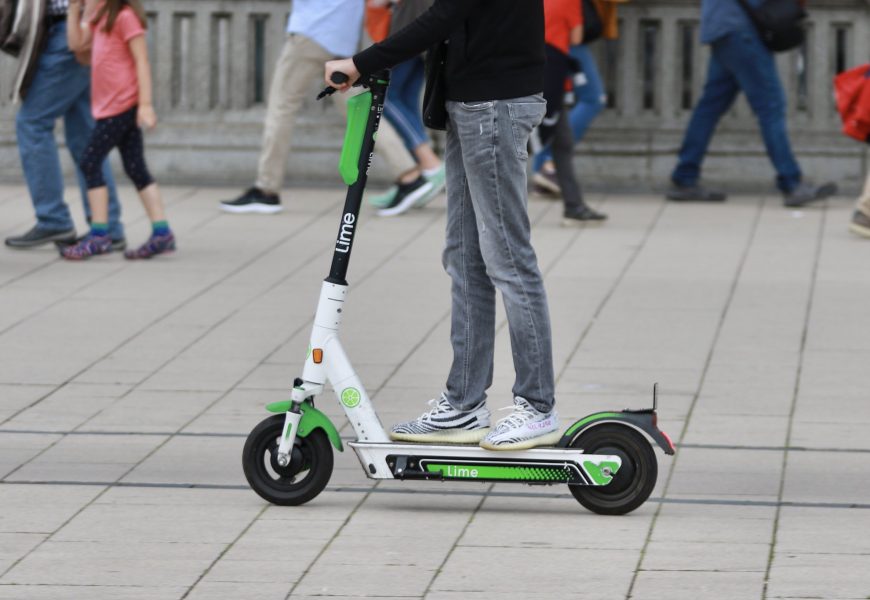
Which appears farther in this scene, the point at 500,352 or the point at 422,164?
the point at 422,164

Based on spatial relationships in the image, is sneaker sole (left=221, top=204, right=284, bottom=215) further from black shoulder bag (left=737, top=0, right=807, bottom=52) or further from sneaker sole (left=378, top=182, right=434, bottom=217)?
black shoulder bag (left=737, top=0, right=807, bottom=52)

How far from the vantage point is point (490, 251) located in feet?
18.2

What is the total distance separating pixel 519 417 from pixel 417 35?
115 cm

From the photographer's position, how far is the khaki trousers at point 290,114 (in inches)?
445

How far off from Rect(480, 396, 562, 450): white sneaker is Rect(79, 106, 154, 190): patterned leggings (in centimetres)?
463

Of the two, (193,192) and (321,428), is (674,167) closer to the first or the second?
(193,192)

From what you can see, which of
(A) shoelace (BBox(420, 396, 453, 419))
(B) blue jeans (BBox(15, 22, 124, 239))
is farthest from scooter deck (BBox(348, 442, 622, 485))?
(B) blue jeans (BBox(15, 22, 124, 239))

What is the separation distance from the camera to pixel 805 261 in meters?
9.93

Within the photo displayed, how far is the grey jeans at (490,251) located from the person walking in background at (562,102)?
15.9 ft

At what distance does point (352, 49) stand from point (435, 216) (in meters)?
1.12

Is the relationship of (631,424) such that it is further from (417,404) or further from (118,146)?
(118,146)

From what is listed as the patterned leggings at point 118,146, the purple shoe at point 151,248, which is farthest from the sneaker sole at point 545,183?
the patterned leggings at point 118,146

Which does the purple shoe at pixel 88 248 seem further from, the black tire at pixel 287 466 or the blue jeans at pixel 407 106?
the black tire at pixel 287 466

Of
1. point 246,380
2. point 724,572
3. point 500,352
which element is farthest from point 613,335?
point 724,572
